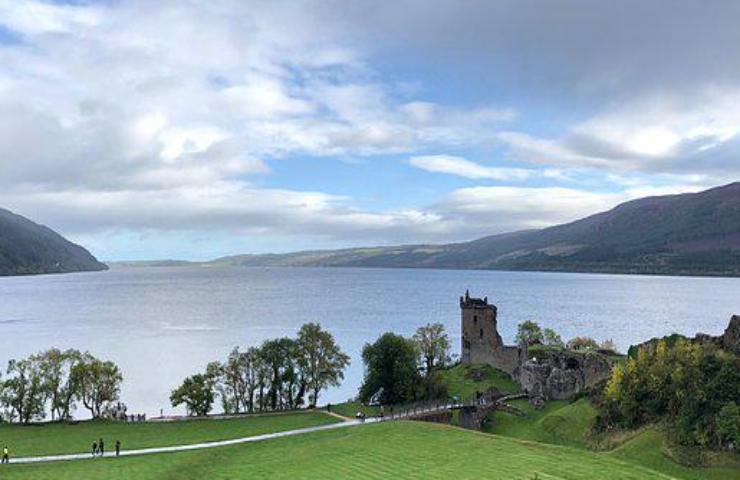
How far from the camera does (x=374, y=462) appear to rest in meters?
43.1

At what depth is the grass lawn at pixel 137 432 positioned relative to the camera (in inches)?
2192

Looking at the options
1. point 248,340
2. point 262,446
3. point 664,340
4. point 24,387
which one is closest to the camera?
point 262,446

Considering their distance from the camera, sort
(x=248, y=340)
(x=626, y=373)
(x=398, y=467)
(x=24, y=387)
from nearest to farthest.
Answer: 1. (x=398, y=467)
2. (x=626, y=373)
3. (x=24, y=387)
4. (x=248, y=340)

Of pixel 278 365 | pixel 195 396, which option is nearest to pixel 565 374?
pixel 278 365

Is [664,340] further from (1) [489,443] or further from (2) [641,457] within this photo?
(1) [489,443]

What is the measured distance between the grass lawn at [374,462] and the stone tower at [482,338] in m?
30.9

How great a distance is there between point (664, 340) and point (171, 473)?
43139 millimetres

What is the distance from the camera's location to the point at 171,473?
144ft

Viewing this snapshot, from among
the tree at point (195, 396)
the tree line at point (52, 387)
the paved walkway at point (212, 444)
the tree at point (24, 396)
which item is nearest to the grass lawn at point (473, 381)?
the paved walkway at point (212, 444)

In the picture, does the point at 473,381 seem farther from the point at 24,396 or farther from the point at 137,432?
the point at 24,396

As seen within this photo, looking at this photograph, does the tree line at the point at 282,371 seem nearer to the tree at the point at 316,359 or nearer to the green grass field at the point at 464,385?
the tree at the point at 316,359

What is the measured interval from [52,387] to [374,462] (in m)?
43.9

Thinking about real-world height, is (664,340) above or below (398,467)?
above

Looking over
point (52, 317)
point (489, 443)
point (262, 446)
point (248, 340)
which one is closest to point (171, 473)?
point (262, 446)
